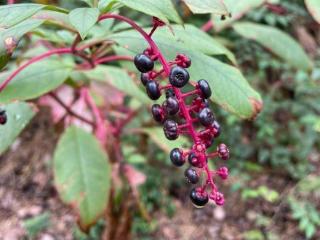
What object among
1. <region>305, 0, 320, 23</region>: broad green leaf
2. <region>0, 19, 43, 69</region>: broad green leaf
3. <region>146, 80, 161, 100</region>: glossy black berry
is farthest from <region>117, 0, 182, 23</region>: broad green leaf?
<region>305, 0, 320, 23</region>: broad green leaf

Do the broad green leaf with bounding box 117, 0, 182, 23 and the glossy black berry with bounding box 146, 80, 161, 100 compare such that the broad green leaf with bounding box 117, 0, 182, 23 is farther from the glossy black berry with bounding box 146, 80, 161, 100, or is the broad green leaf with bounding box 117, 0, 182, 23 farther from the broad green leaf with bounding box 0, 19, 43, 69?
the broad green leaf with bounding box 0, 19, 43, 69

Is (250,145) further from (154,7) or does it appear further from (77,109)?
(154,7)

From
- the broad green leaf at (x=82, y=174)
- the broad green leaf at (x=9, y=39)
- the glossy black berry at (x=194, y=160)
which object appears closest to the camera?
the glossy black berry at (x=194, y=160)

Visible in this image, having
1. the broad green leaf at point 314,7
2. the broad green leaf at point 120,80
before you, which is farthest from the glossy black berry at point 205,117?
the broad green leaf at point 120,80

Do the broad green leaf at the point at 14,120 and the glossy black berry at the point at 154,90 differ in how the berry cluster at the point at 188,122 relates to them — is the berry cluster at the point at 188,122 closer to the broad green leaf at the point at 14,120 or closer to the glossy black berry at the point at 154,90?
the glossy black berry at the point at 154,90

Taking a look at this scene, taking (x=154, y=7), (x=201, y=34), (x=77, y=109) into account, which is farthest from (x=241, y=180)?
(x=154, y=7)

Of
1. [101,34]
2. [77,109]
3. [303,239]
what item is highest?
[101,34]

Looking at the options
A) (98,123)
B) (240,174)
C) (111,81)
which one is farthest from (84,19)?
(240,174)

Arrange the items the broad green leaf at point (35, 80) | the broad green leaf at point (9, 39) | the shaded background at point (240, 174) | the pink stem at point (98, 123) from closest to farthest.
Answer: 1. the broad green leaf at point (9, 39)
2. the broad green leaf at point (35, 80)
3. the pink stem at point (98, 123)
4. the shaded background at point (240, 174)
